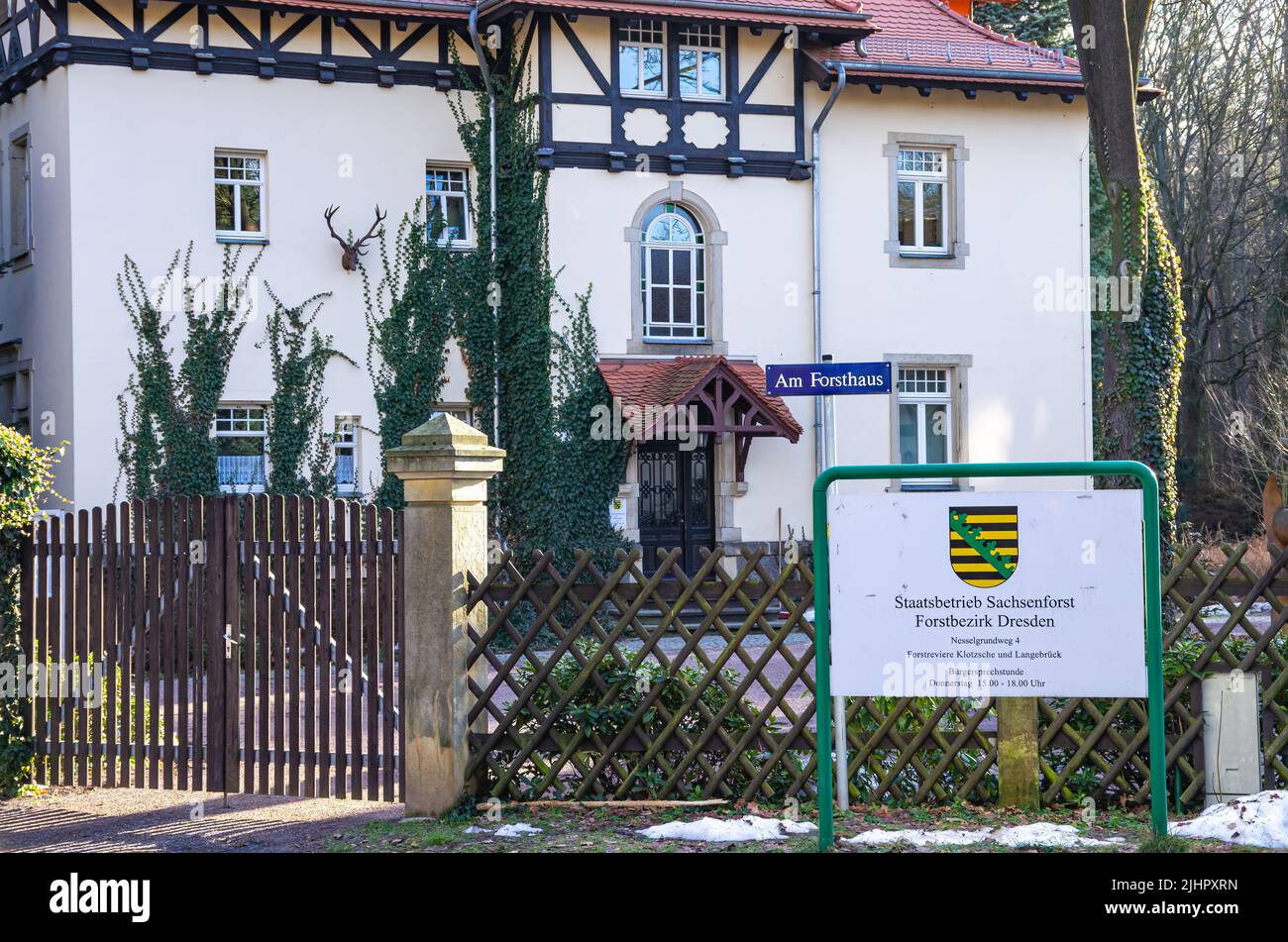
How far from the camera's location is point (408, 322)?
68.0 feet

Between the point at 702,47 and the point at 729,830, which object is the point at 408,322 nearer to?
the point at 702,47

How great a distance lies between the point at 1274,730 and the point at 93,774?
6.72 m

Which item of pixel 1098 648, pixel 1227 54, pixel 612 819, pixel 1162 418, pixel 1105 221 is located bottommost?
pixel 612 819

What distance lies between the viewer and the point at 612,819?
8.02m

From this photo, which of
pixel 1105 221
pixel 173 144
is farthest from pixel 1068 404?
pixel 173 144

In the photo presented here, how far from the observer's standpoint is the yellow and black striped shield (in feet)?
22.5

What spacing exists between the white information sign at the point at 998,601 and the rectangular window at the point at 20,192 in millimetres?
16679

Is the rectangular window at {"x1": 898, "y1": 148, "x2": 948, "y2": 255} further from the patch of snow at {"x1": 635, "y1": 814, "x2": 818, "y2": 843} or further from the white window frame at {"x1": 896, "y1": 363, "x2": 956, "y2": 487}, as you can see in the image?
the patch of snow at {"x1": 635, "y1": 814, "x2": 818, "y2": 843}

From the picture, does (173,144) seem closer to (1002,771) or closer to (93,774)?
(93,774)

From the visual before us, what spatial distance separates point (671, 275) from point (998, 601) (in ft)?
49.6

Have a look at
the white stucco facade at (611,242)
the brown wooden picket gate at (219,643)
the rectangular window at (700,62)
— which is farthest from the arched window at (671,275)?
the brown wooden picket gate at (219,643)

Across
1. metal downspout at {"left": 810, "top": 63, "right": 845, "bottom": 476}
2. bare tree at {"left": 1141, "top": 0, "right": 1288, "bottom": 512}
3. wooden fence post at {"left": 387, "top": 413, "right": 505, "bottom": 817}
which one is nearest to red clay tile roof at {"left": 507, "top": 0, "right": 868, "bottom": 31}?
metal downspout at {"left": 810, "top": 63, "right": 845, "bottom": 476}

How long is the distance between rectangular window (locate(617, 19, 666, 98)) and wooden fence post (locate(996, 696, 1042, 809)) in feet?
48.0
